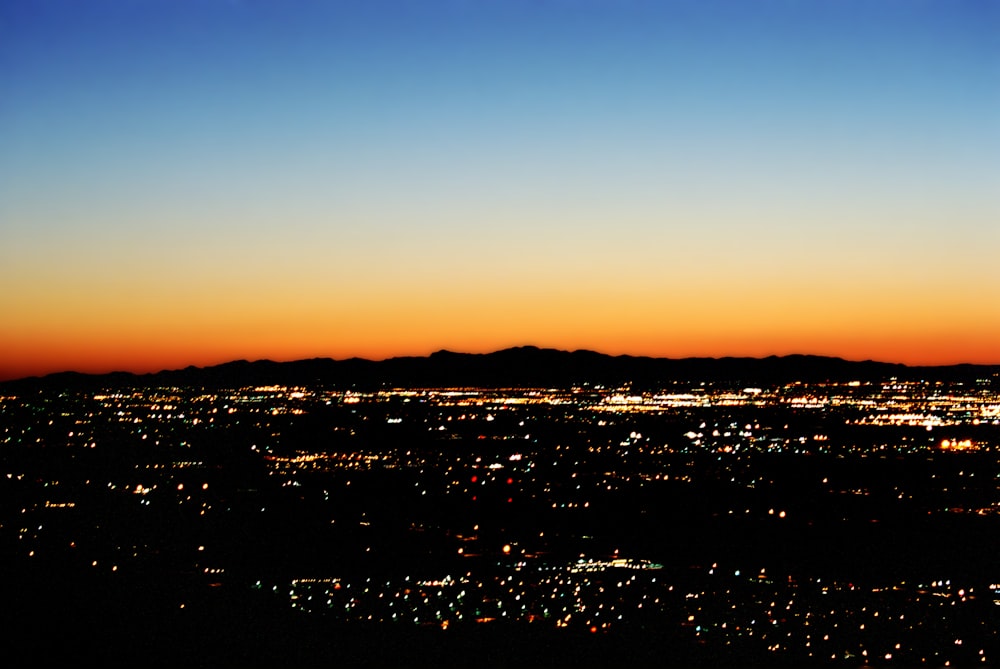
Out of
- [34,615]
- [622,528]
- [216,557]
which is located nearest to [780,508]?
[622,528]

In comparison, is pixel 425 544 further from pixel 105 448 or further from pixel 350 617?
pixel 105 448

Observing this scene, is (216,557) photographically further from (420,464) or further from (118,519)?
(420,464)

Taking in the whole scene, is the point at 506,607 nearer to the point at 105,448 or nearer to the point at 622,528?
the point at 622,528

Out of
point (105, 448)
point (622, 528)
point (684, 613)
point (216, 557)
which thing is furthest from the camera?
point (105, 448)

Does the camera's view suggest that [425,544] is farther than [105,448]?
No

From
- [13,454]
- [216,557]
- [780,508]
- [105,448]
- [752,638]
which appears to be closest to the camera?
[752,638]

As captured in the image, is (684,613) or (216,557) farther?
(216,557)

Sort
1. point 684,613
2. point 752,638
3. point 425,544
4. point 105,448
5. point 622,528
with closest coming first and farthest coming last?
point 752,638 → point 684,613 → point 425,544 → point 622,528 → point 105,448

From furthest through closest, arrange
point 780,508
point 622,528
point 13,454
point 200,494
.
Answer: point 13,454
point 200,494
point 780,508
point 622,528

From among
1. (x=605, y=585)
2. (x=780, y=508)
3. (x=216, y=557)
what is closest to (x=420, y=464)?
(x=780, y=508)
